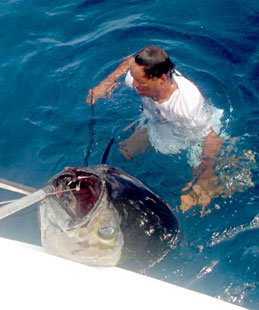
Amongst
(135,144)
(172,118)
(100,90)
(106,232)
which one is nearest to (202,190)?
(172,118)

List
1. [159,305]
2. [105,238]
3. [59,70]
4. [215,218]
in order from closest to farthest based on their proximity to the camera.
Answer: [159,305] → [105,238] → [215,218] → [59,70]

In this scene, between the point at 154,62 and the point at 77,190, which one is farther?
the point at 154,62

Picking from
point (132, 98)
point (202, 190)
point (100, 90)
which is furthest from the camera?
point (132, 98)

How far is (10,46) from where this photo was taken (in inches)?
248

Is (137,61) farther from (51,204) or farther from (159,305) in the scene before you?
(159,305)

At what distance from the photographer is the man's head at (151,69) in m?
3.30

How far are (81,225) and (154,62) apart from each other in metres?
1.66

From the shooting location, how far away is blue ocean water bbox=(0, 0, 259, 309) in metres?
3.86

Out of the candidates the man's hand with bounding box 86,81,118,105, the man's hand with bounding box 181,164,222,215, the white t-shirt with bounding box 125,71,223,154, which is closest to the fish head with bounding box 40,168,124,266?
the white t-shirt with bounding box 125,71,223,154

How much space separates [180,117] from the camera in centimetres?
365

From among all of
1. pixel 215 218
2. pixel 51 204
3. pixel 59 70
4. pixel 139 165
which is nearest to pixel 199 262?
pixel 215 218

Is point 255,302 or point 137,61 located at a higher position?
point 137,61

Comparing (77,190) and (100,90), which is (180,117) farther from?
(77,190)

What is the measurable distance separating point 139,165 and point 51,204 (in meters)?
2.12
